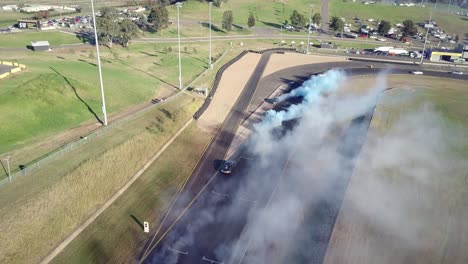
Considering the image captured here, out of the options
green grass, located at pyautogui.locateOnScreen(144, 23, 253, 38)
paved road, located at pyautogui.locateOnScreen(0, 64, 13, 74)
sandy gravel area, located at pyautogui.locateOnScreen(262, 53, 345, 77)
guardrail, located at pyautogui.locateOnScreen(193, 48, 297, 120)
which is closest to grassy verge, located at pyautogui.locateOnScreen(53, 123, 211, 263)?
guardrail, located at pyautogui.locateOnScreen(193, 48, 297, 120)

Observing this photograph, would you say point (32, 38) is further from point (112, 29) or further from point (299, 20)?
point (299, 20)

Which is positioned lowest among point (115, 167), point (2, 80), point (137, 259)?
point (137, 259)

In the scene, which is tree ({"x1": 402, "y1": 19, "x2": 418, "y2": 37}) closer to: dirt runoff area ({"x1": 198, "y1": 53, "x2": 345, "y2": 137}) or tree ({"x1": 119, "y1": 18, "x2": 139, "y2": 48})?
dirt runoff area ({"x1": 198, "y1": 53, "x2": 345, "y2": 137})

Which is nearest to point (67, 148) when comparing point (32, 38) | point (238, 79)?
point (238, 79)

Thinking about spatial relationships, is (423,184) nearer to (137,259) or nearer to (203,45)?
(137,259)

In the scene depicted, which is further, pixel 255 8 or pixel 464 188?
pixel 255 8


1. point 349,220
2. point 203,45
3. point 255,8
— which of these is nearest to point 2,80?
point 349,220

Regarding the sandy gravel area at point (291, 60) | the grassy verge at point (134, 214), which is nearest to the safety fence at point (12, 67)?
the grassy verge at point (134, 214)
